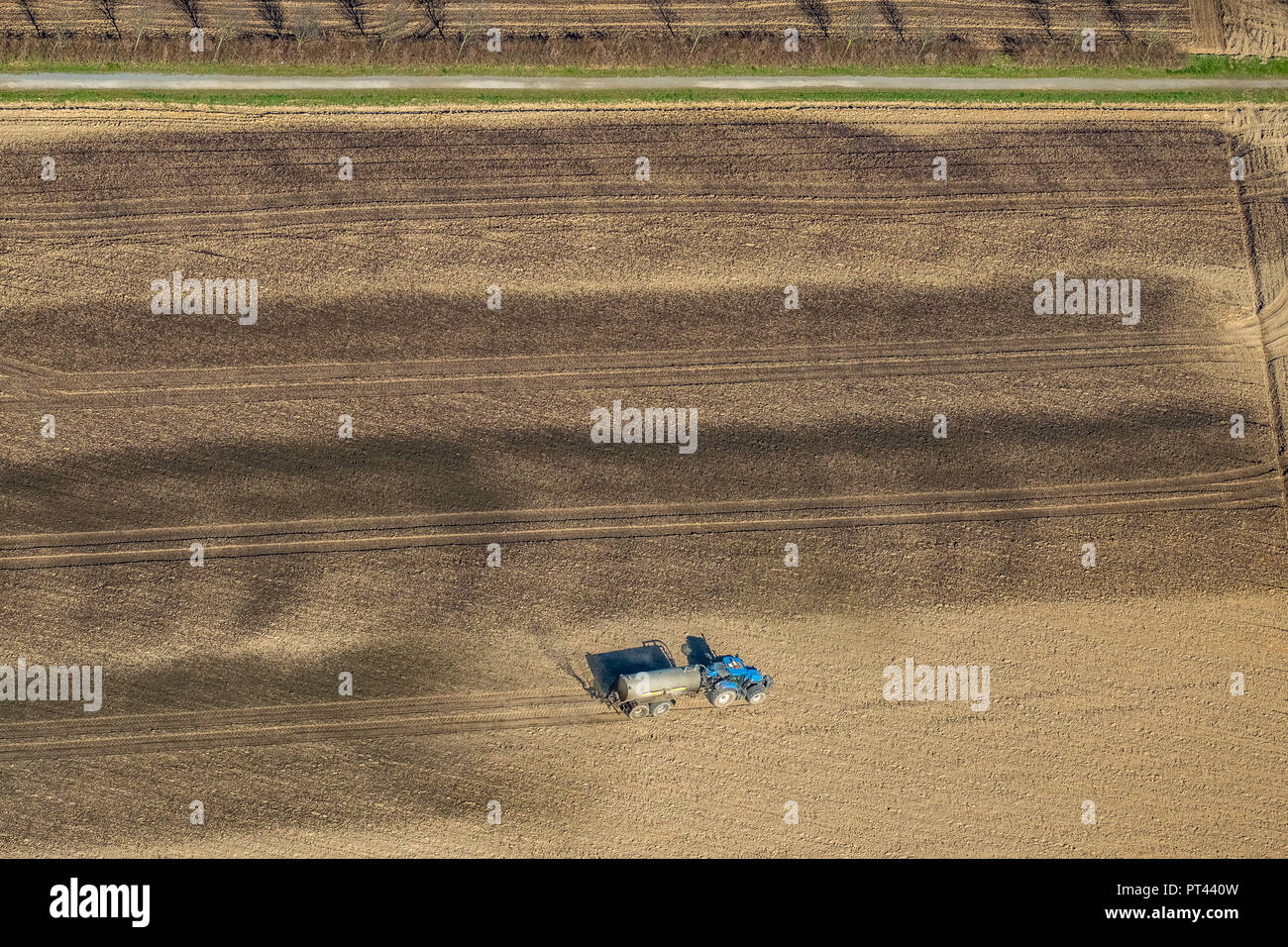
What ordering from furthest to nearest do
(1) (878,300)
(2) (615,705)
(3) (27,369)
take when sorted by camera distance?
(1) (878,300) → (3) (27,369) → (2) (615,705)

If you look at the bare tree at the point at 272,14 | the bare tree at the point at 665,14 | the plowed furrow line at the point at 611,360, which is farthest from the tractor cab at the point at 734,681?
the bare tree at the point at 272,14

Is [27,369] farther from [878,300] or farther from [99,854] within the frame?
[878,300]

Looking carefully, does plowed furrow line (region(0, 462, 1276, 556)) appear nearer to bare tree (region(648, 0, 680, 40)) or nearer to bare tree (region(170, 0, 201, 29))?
bare tree (region(648, 0, 680, 40))

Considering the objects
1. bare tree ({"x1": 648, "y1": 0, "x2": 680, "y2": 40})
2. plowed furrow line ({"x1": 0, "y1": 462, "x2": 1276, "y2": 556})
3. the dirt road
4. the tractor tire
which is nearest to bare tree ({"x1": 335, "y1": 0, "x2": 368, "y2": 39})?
the dirt road

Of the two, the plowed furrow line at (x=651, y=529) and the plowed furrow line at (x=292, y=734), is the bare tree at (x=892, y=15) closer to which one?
A: the plowed furrow line at (x=651, y=529)

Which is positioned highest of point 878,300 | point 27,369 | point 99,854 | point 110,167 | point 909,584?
point 110,167

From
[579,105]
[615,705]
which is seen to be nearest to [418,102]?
[579,105]

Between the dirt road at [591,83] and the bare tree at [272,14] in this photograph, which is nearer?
the dirt road at [591,83]
